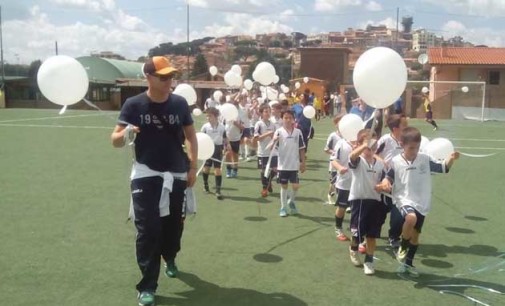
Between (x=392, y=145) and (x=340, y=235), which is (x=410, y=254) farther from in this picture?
(x=392, y=145)

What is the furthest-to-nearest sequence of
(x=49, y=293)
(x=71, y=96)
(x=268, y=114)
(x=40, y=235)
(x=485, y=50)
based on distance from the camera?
(x=485, y=50) → (x=268, y=114) → (x=40, y=235) → (x=71, y=96) → (x=49, y=293)

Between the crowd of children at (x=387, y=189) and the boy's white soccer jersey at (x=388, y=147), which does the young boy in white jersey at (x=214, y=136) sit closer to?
the crowd of children at (x=387, y=189)

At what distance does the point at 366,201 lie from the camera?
502 centimetres

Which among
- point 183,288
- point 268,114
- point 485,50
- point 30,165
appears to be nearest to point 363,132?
point 183,288

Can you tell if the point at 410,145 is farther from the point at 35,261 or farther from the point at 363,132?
the point at 35,261

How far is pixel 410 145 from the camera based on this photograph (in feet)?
15.6

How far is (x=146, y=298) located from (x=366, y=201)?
2276 millimetres

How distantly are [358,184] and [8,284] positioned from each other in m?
3.31

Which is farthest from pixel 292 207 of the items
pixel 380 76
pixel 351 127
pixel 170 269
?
pixel 380 76

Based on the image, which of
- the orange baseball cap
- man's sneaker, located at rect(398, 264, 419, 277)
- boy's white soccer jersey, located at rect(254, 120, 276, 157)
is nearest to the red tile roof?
boy's white soccer jersey, located at rect(254, 120, 276, 157)

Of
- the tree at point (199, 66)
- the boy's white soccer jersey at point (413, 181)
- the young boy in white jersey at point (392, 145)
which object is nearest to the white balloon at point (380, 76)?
the boy's white soccer jersey at point (413, 181)

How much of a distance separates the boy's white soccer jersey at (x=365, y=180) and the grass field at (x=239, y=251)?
2.41 ft

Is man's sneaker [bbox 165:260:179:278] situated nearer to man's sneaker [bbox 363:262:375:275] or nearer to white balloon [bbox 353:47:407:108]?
man's sneaker [bbox 363:262:375:275]

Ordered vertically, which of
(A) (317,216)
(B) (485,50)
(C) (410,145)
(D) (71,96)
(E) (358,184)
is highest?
(B) (485,50)
